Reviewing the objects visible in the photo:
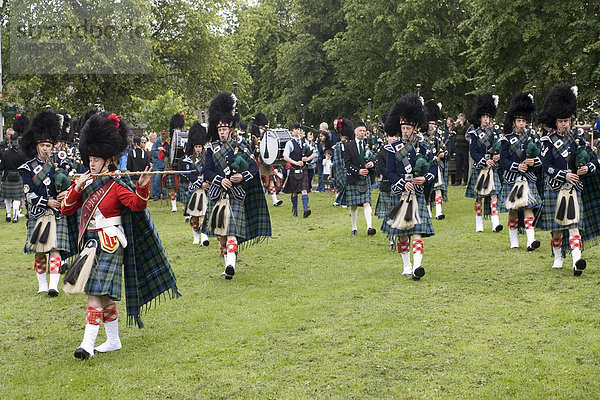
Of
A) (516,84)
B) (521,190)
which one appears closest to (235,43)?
(516,84)

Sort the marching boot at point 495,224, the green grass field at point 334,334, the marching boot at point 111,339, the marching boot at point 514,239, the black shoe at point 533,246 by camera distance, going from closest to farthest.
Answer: the green grass field at point 334,334 → the marching boot at point 111,339 → the black shoe at point 533,246 → the marching boot at point 514,239 → the marching boot at point 495,224

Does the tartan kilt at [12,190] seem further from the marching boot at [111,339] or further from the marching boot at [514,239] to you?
the marching boot at [111,339]

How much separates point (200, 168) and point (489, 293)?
222 inches

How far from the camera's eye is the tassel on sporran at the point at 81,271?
650 centimetres

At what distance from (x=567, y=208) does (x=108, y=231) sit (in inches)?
199

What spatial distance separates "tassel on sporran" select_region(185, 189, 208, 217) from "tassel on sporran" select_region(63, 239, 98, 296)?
615 cm

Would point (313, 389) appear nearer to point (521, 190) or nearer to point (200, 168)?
point (521, 190)

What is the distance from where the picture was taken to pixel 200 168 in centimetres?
1291

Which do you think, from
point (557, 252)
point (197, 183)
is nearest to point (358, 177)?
point (197, 183)

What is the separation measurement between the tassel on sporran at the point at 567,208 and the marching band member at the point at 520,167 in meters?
1.42

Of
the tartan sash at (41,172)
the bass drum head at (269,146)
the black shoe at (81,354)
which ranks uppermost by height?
the bass drum head at (269,146)

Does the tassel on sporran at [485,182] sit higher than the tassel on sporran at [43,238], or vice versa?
the tassel on sporran at [485,182]

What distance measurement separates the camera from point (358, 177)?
13.5 m

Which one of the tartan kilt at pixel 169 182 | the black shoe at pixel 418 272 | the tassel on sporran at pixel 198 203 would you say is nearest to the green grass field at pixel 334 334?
the black shoe at pixel 418 272
